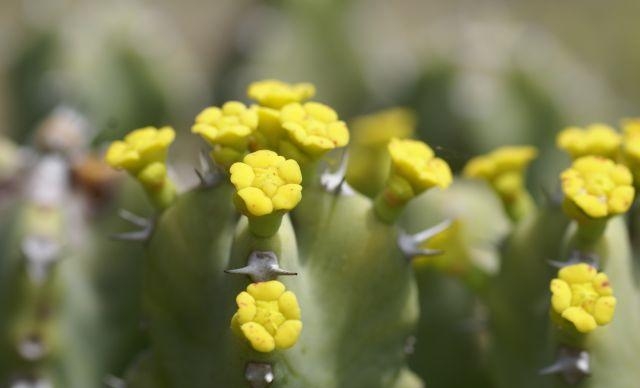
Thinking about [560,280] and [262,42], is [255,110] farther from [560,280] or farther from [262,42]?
[262,42]

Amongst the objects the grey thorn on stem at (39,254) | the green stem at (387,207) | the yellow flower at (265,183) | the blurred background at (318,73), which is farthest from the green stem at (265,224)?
the blurred background at (318,73)

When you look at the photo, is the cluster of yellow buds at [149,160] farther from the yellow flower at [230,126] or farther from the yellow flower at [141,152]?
the yellow flower at [230,126]

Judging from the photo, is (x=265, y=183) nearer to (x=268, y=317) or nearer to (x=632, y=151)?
(x=268, y=317)

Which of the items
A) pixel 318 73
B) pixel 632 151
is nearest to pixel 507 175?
pixel 632 151

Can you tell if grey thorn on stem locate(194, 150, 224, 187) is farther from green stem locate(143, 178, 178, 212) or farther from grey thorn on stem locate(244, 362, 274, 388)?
grey thorn on stem locate(244, 362, 274, 388)

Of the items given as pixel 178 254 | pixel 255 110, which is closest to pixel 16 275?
pixel 178 254
